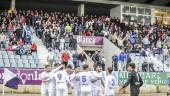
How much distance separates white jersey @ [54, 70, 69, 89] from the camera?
1969cm

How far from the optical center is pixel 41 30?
37.5 meters

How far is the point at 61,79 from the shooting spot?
1977 centimetres

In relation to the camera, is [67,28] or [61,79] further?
[67,28]

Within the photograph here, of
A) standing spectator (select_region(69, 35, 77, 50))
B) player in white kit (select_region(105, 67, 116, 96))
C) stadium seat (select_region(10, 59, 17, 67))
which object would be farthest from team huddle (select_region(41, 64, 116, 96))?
standing spectator (select_region(69, 35, 77, 50))

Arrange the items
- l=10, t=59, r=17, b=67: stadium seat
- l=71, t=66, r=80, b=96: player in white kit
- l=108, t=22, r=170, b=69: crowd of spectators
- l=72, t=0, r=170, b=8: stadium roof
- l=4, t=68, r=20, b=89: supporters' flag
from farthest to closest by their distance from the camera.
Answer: l=72, t=0, r=170, b=8: stadium roof < l=108, t=22, r=170, b=69: crowd of spectators < l=10, t=59, r=17, b=67: stadium seat < l=4, t=68, r=20, b=89: supporters' flag < l=71, t=66, r=80, b=96: player in white kit

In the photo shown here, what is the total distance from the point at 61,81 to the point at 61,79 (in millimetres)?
89

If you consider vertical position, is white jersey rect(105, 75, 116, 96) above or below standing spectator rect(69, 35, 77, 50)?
below

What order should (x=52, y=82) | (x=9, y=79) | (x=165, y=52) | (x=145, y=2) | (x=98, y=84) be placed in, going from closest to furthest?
(x=52, y=82) → (x=98, y=84) → (x=9, y=79) → (x=165, y=52) → (x=145, y=2)

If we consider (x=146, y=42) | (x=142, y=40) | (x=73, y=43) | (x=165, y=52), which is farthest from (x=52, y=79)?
(x=142, y=40)

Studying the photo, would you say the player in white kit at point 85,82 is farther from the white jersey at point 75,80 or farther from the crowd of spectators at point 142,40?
the crowd of spectators at point 142,40

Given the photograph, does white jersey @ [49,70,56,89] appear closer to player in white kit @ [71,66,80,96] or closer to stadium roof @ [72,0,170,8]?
player in white kit @ [71,66,80,96]

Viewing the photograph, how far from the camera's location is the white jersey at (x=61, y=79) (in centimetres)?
1969

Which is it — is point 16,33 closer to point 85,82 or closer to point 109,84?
point 85,82

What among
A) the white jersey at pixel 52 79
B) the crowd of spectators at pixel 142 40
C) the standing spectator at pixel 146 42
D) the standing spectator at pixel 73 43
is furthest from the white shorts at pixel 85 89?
the standing spectator at pixel 146 42
